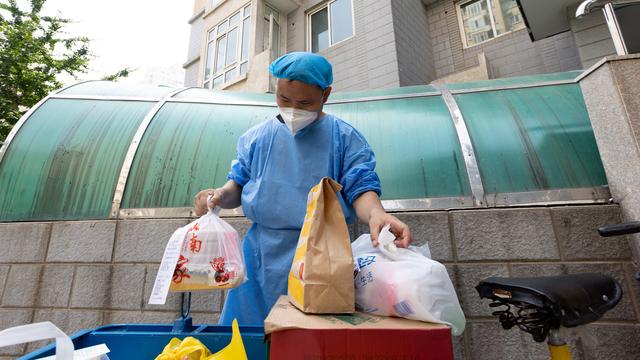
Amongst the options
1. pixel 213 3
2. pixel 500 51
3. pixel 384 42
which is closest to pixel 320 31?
pixel 384 42

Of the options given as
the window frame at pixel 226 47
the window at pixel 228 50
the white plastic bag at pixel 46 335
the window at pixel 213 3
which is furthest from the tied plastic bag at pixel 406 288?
the window at pixel 213 3

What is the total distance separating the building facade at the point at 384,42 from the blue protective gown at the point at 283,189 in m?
5.33

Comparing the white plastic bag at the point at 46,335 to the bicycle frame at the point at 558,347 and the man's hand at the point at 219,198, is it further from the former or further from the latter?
the bicycle frame at the point at 558,347

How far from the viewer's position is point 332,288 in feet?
3.03

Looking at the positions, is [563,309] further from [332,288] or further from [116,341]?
[116,341]

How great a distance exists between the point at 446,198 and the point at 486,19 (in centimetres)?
725

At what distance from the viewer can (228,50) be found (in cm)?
988

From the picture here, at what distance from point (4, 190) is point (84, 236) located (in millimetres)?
970

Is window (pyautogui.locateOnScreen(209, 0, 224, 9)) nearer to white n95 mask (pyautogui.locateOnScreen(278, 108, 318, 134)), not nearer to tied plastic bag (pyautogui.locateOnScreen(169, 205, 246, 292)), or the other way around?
white n95 mask (pyautogui.locateOnScreen(278, 108, 318, 134))

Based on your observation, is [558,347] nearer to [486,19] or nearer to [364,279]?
[364,279]

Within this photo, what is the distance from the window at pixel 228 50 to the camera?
9328mm

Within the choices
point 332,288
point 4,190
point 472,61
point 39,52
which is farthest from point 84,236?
point 39,52

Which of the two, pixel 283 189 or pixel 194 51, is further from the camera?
pixel 194 51

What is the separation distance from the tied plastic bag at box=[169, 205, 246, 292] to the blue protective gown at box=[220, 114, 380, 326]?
0.72ft
